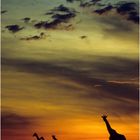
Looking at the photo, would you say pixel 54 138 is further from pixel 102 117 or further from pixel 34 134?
pixel 102 117

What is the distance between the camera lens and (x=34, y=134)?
73500mm

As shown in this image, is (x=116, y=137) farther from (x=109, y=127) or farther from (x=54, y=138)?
(x=54, y=138)

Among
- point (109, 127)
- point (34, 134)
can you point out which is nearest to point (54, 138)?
point (34, 134)

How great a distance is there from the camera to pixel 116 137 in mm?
58750

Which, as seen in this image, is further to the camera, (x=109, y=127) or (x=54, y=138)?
(x=54, y=138)

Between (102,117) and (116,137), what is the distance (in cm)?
267

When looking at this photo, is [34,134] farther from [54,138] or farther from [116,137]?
[116,137]

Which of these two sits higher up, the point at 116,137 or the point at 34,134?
the point at 34,134

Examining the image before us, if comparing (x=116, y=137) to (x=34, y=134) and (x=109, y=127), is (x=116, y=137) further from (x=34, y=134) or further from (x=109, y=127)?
(x=34, y=134)

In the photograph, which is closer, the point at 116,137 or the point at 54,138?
A: the point at 116,137

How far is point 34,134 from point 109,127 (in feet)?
55.6

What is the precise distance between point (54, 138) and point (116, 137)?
1383 centimetres

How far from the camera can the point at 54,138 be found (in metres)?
70.7

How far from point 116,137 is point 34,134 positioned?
1760 cm
